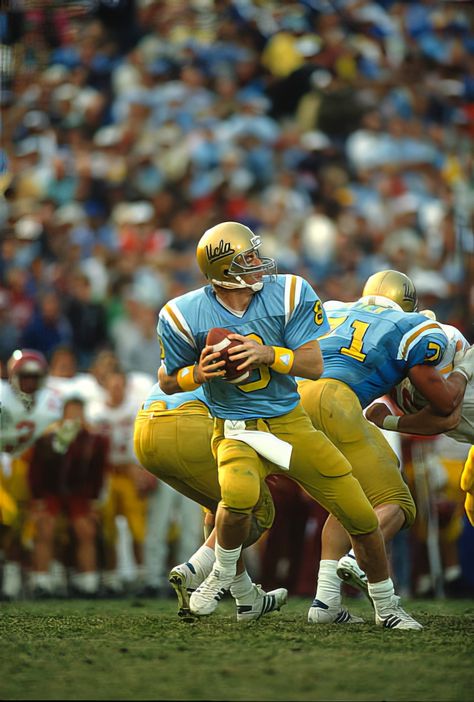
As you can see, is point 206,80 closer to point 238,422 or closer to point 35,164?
point 35,164

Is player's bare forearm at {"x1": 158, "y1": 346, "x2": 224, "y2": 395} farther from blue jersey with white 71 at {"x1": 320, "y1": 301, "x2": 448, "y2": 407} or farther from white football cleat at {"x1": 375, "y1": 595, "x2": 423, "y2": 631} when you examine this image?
white football cleat at {"x1": 375, "y1": 595, "x2": 423, "y2": 631}

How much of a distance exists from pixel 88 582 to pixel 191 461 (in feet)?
11.0

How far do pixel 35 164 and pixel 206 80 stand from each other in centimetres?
207

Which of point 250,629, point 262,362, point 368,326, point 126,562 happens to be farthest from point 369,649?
point 126,562

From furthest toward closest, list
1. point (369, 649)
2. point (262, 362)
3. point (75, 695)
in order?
point (262, 362) → point (369, 649) → point (75, 695)

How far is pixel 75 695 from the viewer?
11.7 ft

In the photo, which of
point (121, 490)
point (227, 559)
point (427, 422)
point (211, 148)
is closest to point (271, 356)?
point (227, 559)

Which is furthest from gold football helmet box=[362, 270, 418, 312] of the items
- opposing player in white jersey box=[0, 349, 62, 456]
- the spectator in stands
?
the spectator in stands

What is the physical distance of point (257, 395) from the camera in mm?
5172

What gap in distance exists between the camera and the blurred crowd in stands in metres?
11.4

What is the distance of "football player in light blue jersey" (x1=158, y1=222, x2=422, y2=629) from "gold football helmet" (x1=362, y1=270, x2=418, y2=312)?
82 cm

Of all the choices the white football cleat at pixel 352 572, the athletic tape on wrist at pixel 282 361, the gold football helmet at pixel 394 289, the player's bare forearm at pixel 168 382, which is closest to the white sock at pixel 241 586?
the white football cleat at pixel 352 572

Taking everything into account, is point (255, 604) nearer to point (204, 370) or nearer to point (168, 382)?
point (168, 382)

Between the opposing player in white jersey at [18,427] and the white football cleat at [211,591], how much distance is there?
3.49 meters
